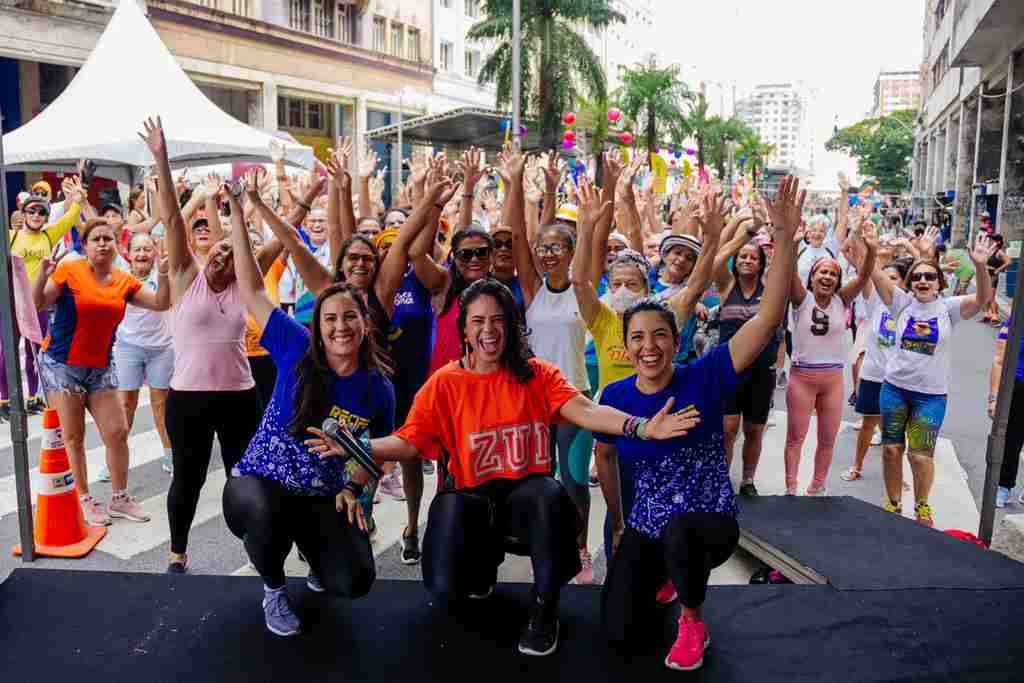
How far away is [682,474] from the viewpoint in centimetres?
355

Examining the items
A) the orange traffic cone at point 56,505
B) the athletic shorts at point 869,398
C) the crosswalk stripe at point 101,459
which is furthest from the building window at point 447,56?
the orange traffic cone at point 56,505

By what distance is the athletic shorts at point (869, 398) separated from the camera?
20.6 ft

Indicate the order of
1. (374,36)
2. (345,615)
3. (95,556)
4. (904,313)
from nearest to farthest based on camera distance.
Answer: (345,615), (95,556), (904,313), (374,36)

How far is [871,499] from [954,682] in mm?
3120

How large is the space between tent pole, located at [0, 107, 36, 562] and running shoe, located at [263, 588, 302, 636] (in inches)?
76.7

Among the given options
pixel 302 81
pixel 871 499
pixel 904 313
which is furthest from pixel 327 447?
pixel 302 81

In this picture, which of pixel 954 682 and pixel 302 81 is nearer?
pixel 954 682

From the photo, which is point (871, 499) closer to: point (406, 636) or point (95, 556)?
point (406, 636)

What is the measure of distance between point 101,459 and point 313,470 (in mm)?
4092

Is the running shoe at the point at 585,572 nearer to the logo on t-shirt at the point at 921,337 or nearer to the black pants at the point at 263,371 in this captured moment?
the logo on t-shirt at the point at 921,337

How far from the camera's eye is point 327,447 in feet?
12.0

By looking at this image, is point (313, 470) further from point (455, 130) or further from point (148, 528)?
point (455, 130)

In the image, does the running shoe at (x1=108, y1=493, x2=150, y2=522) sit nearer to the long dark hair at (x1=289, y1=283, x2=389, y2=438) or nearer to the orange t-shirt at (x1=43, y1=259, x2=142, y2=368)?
the orange t-shirt at (x1=43, y1=259, x2=142, y2=368)

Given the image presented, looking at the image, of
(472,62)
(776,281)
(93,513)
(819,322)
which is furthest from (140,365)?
(472,62)
